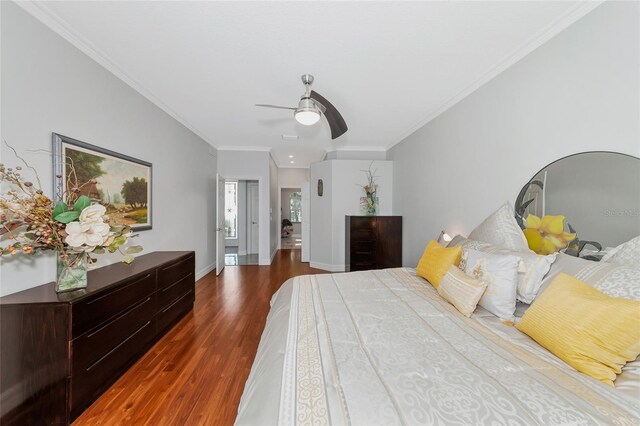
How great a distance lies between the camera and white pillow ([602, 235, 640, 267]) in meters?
1.21

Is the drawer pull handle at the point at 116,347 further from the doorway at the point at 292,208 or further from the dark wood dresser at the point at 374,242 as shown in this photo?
the doorway at the point at 292,208

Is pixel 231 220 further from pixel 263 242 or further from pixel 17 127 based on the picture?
pixel 17 127

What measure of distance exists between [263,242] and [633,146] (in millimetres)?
5178

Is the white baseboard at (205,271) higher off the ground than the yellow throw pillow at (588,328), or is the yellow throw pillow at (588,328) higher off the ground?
the yellow throw pillow at (588,328)

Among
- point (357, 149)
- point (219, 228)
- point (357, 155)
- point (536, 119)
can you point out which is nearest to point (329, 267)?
point (219, 228)

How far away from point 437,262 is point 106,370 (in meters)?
2.54

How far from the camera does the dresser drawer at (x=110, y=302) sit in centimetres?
145

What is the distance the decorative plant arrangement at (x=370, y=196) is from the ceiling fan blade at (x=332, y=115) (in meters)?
2.61

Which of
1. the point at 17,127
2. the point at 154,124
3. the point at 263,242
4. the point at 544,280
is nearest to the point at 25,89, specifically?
the point at 17,127

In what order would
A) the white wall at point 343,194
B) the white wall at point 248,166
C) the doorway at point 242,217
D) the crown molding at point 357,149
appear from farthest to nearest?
the doorway at point 242,217
the white wall at point 248,166
the crown molding at point 357,149
the white wall at point 343,194

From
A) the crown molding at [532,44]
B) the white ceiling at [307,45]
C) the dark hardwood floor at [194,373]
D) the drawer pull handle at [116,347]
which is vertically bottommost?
the dark hardwood floor at [194,373]

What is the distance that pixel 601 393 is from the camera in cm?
81

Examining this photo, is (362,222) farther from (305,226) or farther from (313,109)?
(313,109)

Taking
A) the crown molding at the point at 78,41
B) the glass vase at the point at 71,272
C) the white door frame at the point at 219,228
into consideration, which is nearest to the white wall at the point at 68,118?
the crown molding at the point at 78,41
